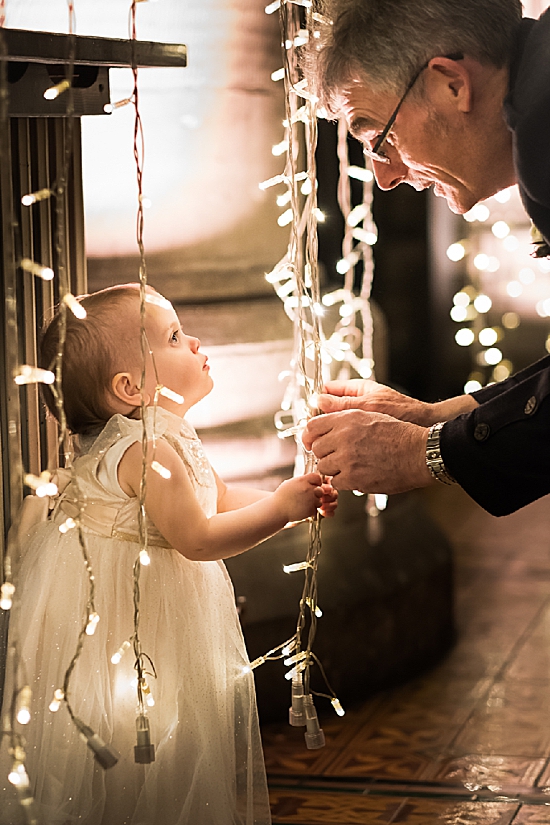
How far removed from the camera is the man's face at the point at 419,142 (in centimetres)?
175

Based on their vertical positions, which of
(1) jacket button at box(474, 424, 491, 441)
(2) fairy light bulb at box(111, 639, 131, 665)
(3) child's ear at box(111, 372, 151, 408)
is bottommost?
(2) fairy light bulb at box(111, 639, 131, 665)

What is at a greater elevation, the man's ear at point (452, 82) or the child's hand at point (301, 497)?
the man's ear at point (452, 82)

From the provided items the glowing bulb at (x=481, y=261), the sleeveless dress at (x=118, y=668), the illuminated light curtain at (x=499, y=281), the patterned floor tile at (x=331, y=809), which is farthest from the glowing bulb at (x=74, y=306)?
the illuminated light curtain at (x=499, y=281)

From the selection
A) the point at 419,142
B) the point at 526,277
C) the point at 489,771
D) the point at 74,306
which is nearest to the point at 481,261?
the point at 526,277

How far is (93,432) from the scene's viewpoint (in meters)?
1.84

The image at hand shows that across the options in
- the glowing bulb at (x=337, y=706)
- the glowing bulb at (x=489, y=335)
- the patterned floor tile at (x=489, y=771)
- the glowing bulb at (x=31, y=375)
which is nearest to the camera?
the glowing bulb at (x=31, y=375)

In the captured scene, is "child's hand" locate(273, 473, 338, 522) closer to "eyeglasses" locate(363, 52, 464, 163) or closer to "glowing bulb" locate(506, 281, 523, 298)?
"eyeglasses" locate(363, 52, 464, 163)

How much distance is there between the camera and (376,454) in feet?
5.89

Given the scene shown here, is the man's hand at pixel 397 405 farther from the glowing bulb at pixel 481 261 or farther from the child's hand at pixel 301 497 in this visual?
the glowing bulb at pixel 481 261

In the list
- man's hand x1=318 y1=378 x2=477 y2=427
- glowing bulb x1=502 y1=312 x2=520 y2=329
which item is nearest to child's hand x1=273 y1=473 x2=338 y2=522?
man's hand x1=318 y1=378 x2=477 y2=427

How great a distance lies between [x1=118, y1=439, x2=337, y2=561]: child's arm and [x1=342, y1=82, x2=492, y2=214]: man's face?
0.52 m

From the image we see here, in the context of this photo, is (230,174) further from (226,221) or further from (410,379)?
(410,379)

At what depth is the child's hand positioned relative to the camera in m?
1.79

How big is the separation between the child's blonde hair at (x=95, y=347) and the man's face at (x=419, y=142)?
44 centimetres
